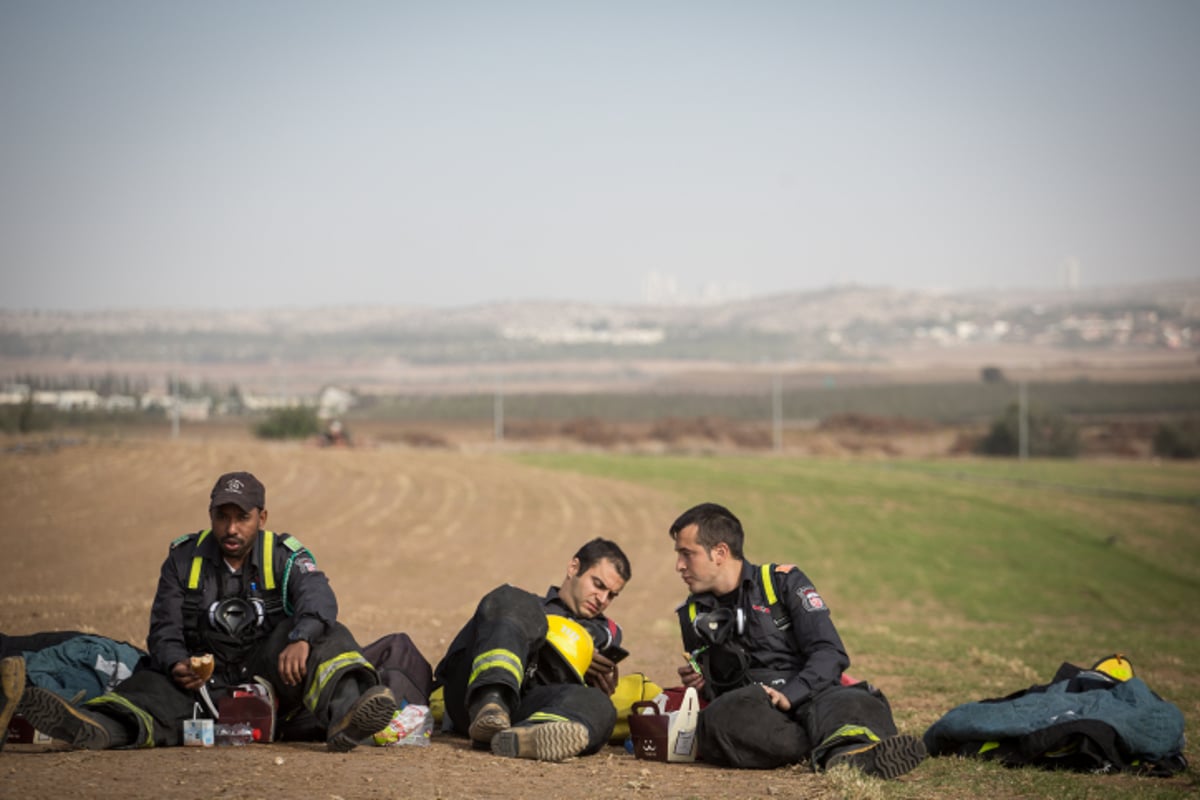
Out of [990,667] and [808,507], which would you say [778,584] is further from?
[808,507]

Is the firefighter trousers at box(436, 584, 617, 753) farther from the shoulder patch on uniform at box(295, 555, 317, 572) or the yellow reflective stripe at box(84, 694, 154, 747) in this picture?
the yellow reflective stripe at box(84, 694, 154, 747)

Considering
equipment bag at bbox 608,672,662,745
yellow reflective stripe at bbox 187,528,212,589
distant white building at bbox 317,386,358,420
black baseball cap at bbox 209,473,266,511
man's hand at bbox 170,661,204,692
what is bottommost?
distant white building at bbox 317,386,358,420

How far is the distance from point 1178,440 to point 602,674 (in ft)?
272

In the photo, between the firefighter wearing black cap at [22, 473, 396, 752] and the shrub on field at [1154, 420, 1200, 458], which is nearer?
the firefighter wearing black cap at [22, 473, 396, 752]

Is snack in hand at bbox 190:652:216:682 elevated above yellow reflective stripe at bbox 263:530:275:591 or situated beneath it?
situated beneath

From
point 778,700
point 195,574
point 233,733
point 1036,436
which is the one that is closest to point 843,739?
point 778,700

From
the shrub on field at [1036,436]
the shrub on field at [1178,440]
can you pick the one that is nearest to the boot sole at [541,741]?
the shrub on field at [1036,436]

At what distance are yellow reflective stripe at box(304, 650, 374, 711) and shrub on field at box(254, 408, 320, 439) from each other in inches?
1997

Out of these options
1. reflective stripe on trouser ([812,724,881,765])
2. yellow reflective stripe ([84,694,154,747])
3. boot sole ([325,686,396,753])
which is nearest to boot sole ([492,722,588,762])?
boot sole ([325,686,396,753])

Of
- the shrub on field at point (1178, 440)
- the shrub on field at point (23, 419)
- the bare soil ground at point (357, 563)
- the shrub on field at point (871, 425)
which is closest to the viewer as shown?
the bare soil ground at point (357, 563)

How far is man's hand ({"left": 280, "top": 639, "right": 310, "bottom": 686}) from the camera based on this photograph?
768cm

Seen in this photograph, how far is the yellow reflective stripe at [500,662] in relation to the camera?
25.5 ft

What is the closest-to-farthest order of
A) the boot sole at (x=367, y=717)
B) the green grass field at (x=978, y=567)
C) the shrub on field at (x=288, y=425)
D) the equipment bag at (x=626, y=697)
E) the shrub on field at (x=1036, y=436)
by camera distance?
the boot sole at (x=367, y=717), the equipment bag at (x=626, y=697), the green grass field at (x=978, y=567), the shrub on field at (x=288, y=425), the shrub on field at (x=1036, y=436)

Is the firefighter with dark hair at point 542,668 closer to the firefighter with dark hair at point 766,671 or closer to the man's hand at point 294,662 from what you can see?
the firefighter with dark hair at point 766,671
